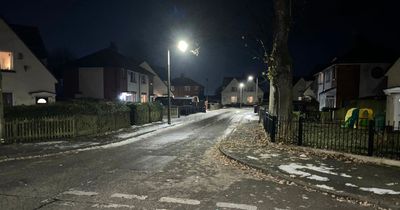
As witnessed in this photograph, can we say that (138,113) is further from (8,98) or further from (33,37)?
(33,37)

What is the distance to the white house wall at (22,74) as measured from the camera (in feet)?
79.6

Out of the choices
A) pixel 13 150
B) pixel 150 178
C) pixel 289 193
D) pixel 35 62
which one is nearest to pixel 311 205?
pixel 289 193

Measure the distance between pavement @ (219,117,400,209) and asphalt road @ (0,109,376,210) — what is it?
38 cm

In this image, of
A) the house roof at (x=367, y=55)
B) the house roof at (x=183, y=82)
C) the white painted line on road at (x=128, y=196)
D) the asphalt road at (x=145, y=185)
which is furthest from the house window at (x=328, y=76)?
the house roof at (x=183, y=82)

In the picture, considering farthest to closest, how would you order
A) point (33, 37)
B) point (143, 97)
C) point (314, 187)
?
1. point (143, 97)
2. point (33, 37)
3. point (314, 187)

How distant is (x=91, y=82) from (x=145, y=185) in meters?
33.4

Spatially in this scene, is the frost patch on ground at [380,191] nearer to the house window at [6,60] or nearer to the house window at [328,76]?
the house window at [6,60]

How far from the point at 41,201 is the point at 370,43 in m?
36.5

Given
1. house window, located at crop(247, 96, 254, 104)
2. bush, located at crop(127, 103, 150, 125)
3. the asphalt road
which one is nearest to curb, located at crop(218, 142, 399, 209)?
the asphalt road

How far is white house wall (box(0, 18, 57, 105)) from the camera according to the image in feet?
79.6

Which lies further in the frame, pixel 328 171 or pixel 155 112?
pixel 155 112

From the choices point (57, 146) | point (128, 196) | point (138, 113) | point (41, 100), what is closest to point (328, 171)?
point (128, 196)

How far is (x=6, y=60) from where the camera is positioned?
24.8 metres

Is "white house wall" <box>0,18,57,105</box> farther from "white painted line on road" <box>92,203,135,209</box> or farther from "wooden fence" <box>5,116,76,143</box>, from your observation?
"white painted line on road" <box>92,203,135,209</box>
